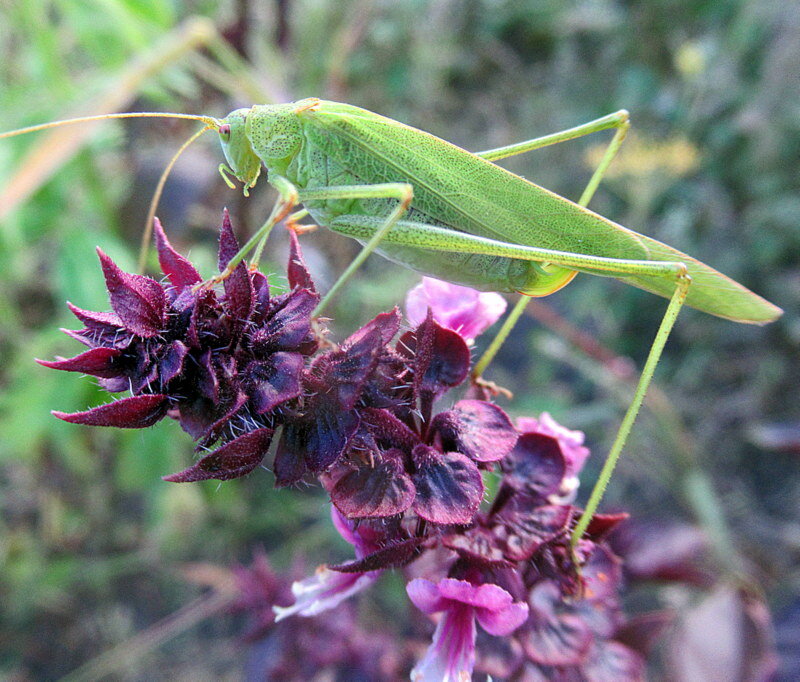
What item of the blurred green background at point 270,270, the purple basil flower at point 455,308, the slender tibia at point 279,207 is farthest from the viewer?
the blurred green background at point 270,270

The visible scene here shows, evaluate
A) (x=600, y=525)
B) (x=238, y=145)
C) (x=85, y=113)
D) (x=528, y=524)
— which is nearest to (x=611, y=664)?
(x=600, y=525)

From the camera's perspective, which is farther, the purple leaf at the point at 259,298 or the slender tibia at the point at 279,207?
the slender tibia at the point at 279,207

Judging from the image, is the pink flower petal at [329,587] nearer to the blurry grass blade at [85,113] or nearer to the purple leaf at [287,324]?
the purple leaf at [287,324]

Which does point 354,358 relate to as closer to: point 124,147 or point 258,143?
point 258,143

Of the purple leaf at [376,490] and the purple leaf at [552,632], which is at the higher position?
the purple leaf at [376,490]

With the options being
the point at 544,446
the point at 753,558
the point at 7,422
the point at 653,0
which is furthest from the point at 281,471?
the point at 653,0

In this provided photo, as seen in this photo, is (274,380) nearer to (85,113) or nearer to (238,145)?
(238,145)

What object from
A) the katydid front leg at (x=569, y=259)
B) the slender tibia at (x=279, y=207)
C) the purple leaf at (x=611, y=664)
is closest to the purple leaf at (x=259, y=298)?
the slender tibia at (x=279, y=207)
